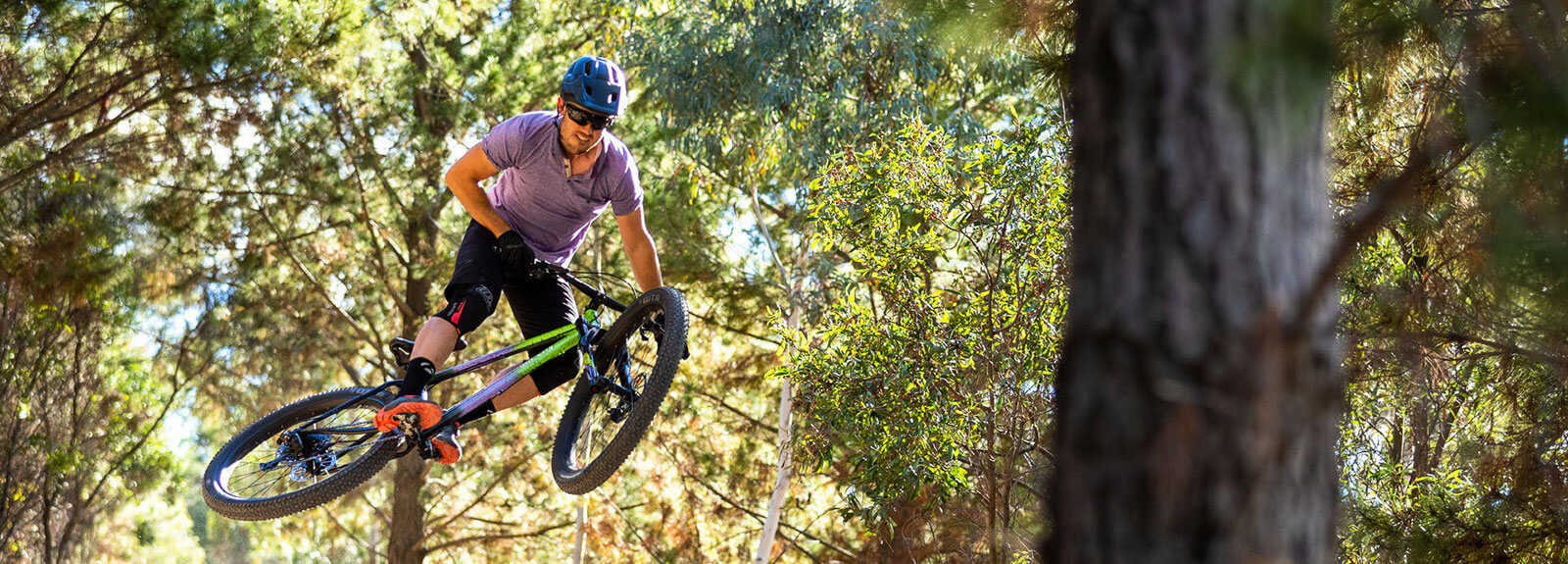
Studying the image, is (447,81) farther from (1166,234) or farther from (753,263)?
(1166,234)

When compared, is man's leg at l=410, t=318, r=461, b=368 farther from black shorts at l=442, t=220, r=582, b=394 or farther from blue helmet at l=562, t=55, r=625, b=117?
blue helmet at l=562, t=55, r=625, b=117

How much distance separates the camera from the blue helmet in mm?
3895

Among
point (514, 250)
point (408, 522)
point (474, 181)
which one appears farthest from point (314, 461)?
point (408, 522)

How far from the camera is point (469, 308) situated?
429cm

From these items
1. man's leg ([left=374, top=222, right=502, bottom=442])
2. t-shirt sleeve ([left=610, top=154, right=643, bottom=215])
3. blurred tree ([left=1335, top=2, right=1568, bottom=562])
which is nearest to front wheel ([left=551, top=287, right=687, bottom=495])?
t-shirt sleeve ([left=610, top=154, right=643, bottom=215])

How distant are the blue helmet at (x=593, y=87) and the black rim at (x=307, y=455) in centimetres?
136

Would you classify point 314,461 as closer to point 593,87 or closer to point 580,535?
point 593,87

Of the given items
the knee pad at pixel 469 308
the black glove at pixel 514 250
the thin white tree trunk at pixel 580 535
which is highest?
the thin white tree trunk at pixel 580 535

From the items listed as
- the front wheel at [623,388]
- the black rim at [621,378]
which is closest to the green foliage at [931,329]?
the front wheel at [623,388]

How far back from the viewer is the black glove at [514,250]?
4.24 metres

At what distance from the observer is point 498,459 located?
13930 mm

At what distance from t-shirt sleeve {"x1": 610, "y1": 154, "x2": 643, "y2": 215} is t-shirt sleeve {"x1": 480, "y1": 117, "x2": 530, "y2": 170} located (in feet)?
0.97

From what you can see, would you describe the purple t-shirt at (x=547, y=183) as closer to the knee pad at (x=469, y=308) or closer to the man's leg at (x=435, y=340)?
the knee pad at (x=469, y=308)

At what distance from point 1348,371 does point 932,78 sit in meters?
4.83
